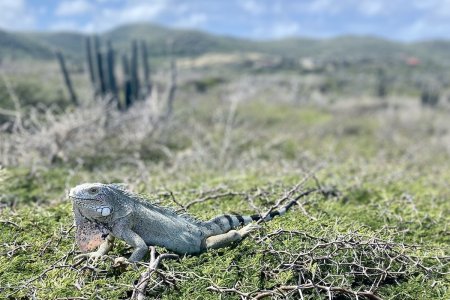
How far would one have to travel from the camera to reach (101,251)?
338cm

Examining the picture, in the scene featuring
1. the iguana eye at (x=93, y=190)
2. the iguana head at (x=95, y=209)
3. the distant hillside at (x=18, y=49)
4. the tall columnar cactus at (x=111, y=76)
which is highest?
the iguana eye at (x=93, y=190)

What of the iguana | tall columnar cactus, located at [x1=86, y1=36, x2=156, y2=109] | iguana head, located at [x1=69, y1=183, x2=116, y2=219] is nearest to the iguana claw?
the iguana

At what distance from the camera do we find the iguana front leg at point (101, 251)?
3.33 metres

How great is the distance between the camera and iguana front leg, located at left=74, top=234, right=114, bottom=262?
333 centimetres

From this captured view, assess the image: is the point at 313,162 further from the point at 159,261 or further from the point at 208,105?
Answer: the point at 208,105

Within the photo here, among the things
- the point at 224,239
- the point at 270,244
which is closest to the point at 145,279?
the point at 224,239

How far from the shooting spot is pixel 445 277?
12.5 ft

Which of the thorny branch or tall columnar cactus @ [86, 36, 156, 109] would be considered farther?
tall columnar cactus @ [86, 36, 156, 109]

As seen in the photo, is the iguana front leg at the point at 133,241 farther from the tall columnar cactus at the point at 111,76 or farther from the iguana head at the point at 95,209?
the tall columnar cactus at the point at 111,76

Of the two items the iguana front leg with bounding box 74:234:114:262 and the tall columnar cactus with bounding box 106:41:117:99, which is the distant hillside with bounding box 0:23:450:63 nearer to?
the tall columnar cactus with bounding box 106:41:117:99

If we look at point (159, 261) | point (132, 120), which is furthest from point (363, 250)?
point (132, 120)

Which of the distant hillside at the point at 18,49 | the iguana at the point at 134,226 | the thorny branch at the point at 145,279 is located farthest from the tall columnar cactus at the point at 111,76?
the distant hillside at the point at 18,49

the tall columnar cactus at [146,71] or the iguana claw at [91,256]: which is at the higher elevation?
the iguana claw at [91,256]

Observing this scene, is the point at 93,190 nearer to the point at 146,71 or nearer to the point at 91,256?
the point at 91,256
